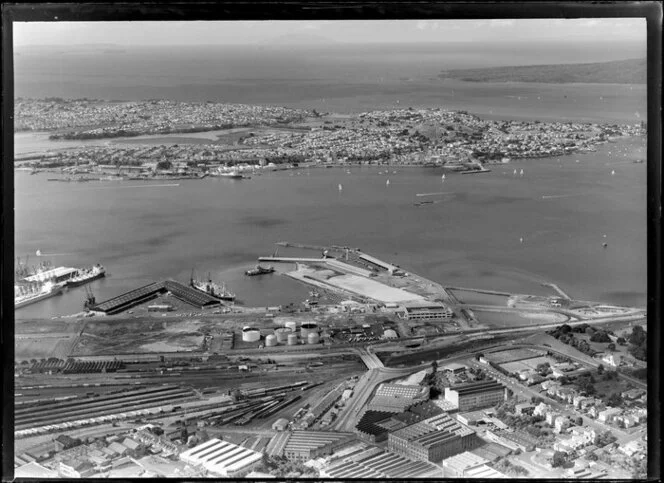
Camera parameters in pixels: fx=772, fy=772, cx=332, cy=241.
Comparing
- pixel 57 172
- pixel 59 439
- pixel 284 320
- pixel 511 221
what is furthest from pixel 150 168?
pixel 511 221

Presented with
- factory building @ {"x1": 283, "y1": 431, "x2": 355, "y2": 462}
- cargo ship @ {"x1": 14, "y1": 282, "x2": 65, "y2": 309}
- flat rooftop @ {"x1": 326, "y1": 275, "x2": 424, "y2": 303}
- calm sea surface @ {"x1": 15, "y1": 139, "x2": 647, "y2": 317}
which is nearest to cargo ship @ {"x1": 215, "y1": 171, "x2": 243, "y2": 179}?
calm sea surface @ {"x1": 15, "y1": 139, "x2": 647, "y2": 317}

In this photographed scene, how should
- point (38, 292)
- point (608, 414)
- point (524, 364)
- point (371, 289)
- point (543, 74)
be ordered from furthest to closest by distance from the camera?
point (371, 289), point (543, 74), point (524, 364), point (38, 292), point (608, 414)

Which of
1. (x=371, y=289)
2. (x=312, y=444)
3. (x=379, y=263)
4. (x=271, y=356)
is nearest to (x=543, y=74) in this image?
(x=379, y=263)

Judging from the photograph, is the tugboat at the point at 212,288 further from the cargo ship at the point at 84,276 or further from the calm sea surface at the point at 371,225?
the cargo ship at the point at 84,276

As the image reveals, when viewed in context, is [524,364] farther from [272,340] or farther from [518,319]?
[272,340]

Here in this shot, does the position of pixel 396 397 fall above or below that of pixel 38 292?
below

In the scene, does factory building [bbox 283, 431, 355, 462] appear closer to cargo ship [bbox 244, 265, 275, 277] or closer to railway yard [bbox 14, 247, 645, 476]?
railway yard [bbox 14, 247, 645, 476]

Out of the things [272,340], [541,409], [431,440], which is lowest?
→ [541,409]
